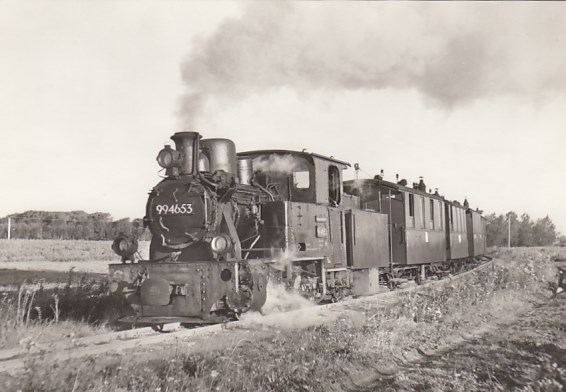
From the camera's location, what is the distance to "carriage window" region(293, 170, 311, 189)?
10.3 m

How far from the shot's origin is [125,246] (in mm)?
8414

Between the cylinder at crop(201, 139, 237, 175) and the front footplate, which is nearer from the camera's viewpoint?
the front footplate

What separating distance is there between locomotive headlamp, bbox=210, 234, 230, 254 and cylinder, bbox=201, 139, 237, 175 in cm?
158

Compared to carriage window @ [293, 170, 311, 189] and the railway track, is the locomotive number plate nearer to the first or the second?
the railway track

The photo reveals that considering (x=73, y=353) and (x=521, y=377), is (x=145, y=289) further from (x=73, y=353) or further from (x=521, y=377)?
(x=521, y=377)

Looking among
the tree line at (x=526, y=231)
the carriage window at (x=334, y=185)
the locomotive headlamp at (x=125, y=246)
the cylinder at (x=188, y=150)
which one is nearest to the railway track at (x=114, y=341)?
the locomotive headlamp at (x=125, y=246)

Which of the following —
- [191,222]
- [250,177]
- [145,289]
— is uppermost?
[250,177]

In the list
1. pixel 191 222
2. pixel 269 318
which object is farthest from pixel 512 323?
pixel 191 222

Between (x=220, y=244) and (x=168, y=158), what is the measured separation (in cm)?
176

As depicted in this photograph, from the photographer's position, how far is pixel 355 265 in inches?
460

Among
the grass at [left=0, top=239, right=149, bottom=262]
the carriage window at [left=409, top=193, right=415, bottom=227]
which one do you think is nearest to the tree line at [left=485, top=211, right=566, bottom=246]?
the grass at [left=0, top=239, right=149, bottom=262]

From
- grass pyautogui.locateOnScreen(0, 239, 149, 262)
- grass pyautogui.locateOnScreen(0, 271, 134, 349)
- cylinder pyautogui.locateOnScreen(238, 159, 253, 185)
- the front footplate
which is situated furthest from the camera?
grass pyautogui.locateOnScreen(0, 239, 149, 262)

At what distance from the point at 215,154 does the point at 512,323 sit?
6.53 metres

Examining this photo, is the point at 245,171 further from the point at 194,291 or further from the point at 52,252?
the point at 52,252
